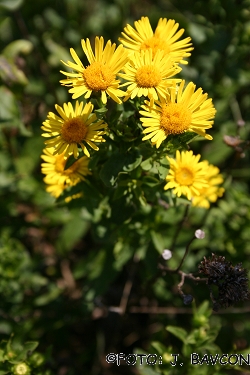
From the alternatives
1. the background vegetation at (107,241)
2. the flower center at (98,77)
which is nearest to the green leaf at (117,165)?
the background vegetation at (107,241)

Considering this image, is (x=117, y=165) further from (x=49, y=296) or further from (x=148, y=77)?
(x=49, y=296)

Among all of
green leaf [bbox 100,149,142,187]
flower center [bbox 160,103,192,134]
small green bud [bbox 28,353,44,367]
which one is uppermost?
flower center [bbox 160,103,192,134]

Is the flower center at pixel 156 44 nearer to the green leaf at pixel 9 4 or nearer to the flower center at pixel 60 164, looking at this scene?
the flower center at pixel 60 164

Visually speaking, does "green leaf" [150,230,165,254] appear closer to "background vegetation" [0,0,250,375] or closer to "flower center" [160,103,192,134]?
"background vegetation" [0,0,250,375]

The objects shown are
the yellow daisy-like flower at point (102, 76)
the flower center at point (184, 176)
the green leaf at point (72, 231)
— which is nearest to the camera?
the yellow daisy-like flower at point (102, 76)

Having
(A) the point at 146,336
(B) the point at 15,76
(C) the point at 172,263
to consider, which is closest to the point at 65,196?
(C) the point at 172,263

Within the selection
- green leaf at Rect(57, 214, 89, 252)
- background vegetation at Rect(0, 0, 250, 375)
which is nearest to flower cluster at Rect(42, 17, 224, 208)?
background vegetation at Rect(0, 0, 250, 375)
